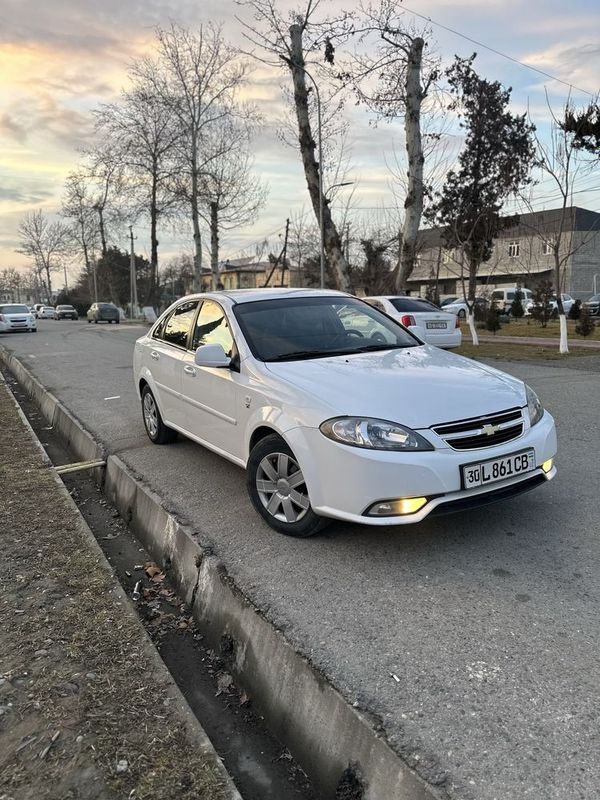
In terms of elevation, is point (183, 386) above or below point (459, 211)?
→ below

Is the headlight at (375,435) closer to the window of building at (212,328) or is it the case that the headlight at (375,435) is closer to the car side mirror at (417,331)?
the window of building at (212,328)

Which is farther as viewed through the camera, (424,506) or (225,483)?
(225,483)

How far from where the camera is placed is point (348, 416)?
10.8ft

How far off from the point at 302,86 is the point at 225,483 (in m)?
14.4

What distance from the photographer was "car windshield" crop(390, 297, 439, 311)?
43.4 feet

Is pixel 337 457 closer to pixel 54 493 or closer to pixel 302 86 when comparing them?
pixel 54 493

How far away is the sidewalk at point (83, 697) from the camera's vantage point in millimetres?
2010

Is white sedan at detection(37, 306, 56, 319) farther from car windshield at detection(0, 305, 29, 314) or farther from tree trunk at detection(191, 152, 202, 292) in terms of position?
tree trunk at detection(191, 152, 202, 292)

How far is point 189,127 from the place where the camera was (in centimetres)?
2897

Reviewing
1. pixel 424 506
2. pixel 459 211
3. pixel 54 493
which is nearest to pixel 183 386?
pixel 54 493

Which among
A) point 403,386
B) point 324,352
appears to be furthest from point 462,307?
point 403,386

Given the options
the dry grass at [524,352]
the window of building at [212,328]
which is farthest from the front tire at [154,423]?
the dry grass at [524,352]

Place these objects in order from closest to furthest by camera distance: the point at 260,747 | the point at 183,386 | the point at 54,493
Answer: the point at 260,747 → the point at 54,493 → the point at 183,386

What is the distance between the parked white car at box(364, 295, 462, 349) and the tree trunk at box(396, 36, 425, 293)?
2.94m
